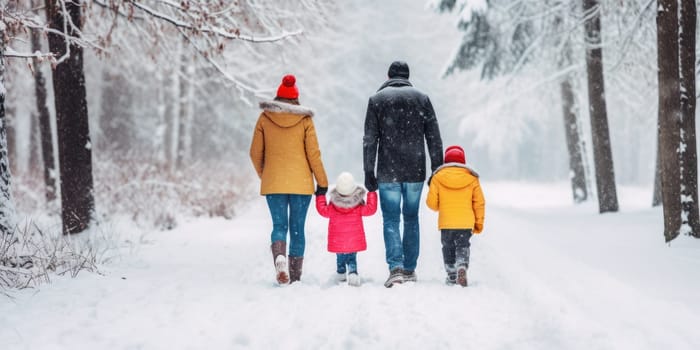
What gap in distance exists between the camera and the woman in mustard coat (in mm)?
5078

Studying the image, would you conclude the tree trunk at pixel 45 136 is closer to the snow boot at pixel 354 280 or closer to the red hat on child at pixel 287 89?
the red hat on child at pixel 287 89

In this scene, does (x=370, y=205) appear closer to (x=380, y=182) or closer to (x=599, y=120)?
(x=380, y=182)

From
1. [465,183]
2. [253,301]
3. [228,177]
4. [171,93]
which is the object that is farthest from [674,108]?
[171,93]

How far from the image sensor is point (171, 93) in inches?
724

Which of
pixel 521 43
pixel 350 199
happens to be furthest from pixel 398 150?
pixel 521 43

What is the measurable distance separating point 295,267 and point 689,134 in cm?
514

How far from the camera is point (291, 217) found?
5.24 meters

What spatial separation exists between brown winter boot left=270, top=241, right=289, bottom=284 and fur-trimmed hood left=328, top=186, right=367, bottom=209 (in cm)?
69

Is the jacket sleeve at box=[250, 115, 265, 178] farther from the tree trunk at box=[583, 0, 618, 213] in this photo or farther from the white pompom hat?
the tree trunk at box=[583, 0, 618, 213]

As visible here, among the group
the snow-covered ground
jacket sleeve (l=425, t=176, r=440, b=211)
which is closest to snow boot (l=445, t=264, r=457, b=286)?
the snow-covered ground

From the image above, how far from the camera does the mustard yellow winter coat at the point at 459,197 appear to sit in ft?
16.4

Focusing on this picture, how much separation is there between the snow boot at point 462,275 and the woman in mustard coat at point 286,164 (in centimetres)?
152

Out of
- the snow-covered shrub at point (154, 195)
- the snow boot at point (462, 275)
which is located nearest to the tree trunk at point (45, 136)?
the snow-covered shrub at point (154, 195)

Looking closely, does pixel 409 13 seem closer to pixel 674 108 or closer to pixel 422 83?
pixel 422 83
